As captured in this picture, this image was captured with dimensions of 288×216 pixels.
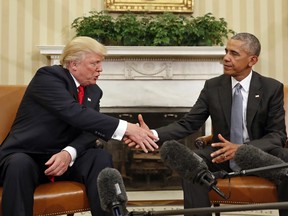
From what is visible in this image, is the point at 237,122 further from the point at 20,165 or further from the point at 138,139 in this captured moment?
the point at 20,165

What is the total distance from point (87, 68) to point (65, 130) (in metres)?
0.39

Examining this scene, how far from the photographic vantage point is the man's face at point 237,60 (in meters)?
3.04

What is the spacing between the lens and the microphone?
119 centimetres

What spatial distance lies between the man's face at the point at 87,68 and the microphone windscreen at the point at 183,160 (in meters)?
1.34

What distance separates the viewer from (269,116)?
115 inches

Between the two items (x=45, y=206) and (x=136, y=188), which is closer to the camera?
(x=45, y=206)

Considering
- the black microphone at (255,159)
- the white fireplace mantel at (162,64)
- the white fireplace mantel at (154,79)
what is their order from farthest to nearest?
the white fireplace mantel at (154,79)
the white fireplace mantel at (162,64)
the black microphone at (255,159)

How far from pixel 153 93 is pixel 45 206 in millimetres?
2754


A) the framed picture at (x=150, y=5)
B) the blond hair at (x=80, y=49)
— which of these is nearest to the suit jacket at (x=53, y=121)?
the blond hair at (x=80, y=49)

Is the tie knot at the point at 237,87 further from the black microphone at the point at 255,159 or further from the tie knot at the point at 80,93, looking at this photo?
the black microphone at the point at 255,159

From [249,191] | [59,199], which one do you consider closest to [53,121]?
[59,199]

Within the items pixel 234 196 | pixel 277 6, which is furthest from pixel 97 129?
pixel 277 6

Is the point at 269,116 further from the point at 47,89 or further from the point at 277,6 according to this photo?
the point at 277,6

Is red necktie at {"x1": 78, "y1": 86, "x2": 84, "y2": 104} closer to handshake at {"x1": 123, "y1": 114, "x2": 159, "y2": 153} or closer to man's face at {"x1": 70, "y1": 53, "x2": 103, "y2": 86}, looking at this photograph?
man's face at {"x1": 70, "y1": 53, "x2": 103, "y2": 86}
